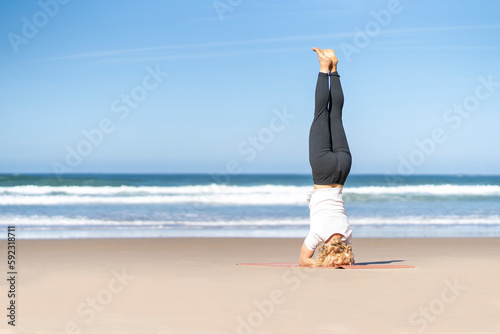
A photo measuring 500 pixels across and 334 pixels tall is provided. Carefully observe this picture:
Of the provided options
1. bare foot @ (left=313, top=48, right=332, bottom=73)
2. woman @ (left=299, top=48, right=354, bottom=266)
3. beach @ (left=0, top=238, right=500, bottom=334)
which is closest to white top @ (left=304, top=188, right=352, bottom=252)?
woman @ (left=299, top=48, right=354, bottom=266)

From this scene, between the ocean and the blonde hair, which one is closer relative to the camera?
the blonde hair

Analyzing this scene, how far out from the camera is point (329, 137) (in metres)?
7.16

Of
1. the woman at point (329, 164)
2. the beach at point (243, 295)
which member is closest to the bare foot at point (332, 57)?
the woman at point (329, 164)

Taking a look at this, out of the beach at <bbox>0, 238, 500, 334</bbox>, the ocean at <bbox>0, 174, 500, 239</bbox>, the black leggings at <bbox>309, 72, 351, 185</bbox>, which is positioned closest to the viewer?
the beach at <bbox>0, 238, 500, 334</bbox>

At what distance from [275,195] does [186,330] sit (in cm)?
2256

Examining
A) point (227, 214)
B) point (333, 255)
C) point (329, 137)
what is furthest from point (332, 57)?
point (227, 214)

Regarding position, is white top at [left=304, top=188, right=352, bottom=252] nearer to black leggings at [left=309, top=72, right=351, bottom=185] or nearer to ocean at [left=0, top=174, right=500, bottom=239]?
black leggings at [left=309, top=72, right=351, bottom=185]

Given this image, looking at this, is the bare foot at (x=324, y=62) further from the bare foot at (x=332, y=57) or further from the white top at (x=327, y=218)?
the white top at (x=327, y=218)

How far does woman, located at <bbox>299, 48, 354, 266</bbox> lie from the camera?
23.3ft

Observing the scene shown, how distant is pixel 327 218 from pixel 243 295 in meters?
1.98

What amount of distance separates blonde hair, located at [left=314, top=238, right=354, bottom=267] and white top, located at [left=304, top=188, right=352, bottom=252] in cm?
8

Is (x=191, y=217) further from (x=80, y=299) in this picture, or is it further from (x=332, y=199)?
(x=80, y=299)

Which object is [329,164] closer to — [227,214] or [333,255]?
[333,255]

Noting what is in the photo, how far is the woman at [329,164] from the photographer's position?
7.11m
